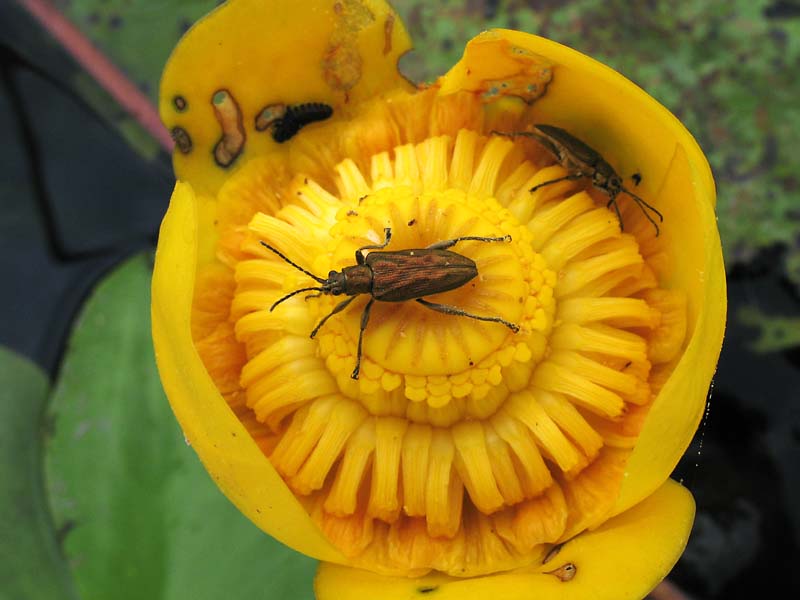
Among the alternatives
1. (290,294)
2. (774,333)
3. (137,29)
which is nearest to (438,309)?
(290,294)

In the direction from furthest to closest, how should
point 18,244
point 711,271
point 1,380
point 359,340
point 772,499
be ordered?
point 18,244
point 772,499
point 1,380
point 359,340
point 711,271

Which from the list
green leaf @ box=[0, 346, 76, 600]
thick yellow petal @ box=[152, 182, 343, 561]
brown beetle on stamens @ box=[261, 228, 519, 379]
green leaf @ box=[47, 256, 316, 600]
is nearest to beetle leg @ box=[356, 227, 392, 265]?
brown beetle on stamens @ box=[261, 228, 519, 379]

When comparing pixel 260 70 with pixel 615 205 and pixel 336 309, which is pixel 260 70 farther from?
pixel 615 205

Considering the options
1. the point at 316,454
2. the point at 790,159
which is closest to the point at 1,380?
the point at 316,454

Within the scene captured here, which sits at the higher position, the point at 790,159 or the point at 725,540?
the point at 790,159

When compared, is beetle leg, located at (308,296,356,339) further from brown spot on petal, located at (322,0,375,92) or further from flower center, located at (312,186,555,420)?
brown spot on petal, located at (322,0,375,92)

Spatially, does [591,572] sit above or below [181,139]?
below

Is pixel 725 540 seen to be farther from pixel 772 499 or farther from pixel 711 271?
pixel 711 271
